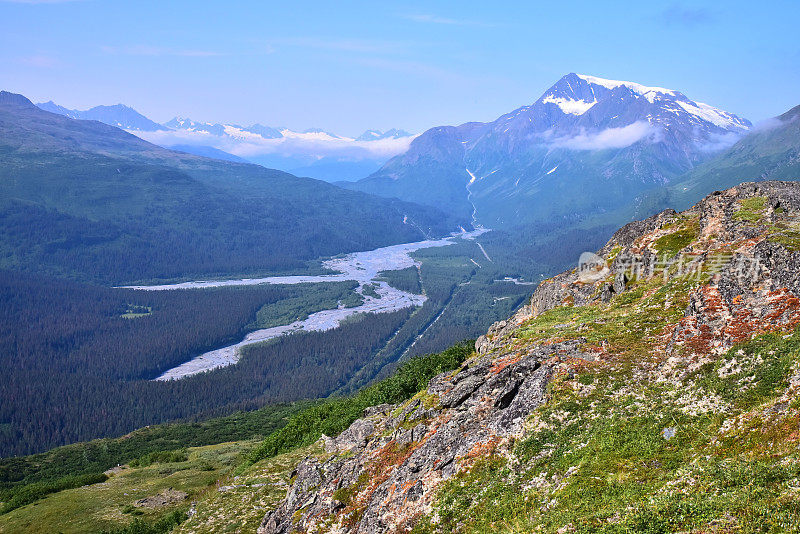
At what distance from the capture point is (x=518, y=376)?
1410 inches

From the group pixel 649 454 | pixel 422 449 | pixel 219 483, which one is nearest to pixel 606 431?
pixel 649 454

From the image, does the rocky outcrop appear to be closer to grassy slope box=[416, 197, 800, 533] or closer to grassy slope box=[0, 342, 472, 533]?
grassy slope box=[416, 197, 800, 533]

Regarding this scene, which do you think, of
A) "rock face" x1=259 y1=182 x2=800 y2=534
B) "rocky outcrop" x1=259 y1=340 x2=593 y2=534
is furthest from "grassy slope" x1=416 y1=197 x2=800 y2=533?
"rocky outcrop" x1=259 y1=340 x2=593 y2=534

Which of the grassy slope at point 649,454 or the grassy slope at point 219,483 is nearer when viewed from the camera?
the grassy slope at point 649,454

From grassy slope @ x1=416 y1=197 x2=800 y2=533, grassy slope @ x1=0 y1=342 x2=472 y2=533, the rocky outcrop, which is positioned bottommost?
grassy slope @ x1=0 y1=342 x2=472 y2=533

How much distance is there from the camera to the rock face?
29906 millimetres

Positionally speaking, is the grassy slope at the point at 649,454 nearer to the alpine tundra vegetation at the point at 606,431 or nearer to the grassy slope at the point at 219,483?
the alpine tundra vegetation at the point at 606,431

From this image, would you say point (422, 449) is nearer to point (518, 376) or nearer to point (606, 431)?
point (518, 376)

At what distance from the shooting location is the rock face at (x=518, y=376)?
98.1 ft

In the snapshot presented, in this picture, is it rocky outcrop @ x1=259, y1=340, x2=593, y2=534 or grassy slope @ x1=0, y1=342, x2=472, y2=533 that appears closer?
rocky outcrop @ x1=259, y1=340, x2=593, y2=534

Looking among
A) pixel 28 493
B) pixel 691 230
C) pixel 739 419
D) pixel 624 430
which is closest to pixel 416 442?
pixel 624 430

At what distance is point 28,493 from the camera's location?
66562 mm

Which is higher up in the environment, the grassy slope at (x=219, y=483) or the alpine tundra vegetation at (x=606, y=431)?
the alpine tundra vegetation at (x=606, y=431)

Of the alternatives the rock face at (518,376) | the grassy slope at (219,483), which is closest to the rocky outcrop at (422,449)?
the rock face at (518,376)
